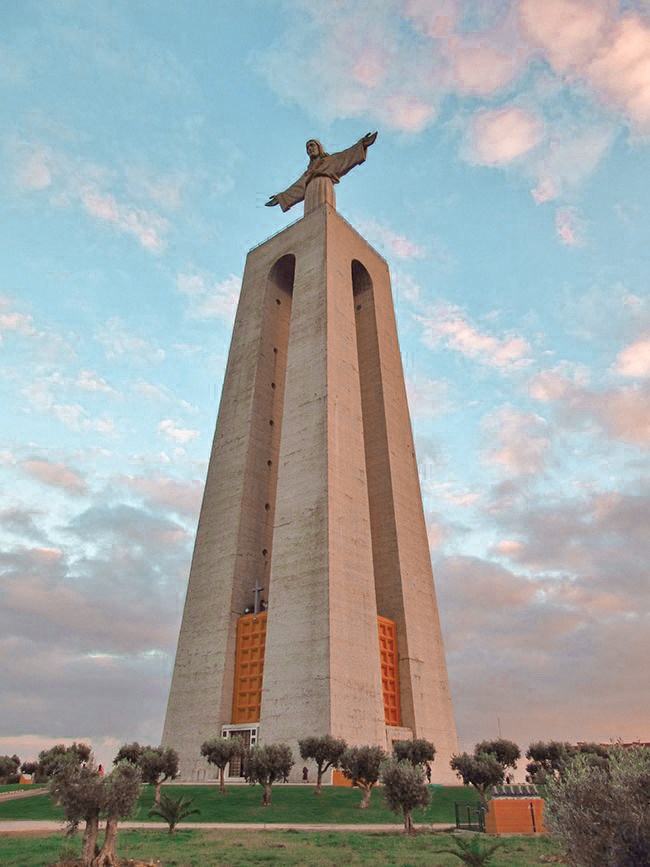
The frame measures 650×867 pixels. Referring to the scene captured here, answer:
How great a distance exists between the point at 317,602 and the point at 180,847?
69.9 ft

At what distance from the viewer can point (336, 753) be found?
29.5m

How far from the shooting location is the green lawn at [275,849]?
47.5ft

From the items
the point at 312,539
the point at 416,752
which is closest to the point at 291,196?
the point at 312,539

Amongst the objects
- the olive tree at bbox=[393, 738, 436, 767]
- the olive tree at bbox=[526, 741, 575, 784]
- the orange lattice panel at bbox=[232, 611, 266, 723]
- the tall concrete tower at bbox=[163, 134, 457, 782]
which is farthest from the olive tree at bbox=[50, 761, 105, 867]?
the olive tree at bbox=[526, 741, 575, 784]

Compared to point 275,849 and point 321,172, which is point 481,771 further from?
point 321,172

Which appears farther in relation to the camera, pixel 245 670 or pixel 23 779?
pixel 23 779

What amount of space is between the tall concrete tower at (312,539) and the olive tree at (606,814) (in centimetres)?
2633

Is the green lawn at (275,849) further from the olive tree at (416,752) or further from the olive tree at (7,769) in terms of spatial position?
the olive tree at (7,769)

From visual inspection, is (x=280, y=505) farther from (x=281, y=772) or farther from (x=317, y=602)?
(x=281, y=772)

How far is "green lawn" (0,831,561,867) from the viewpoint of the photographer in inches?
570

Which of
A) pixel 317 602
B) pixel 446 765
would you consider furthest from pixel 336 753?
pixel 446 765

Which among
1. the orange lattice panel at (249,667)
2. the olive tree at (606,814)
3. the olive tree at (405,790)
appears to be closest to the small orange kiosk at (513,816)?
the olive tree at (405,790)

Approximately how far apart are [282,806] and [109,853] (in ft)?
46.4

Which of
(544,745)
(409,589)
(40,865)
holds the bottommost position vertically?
(40,865)
